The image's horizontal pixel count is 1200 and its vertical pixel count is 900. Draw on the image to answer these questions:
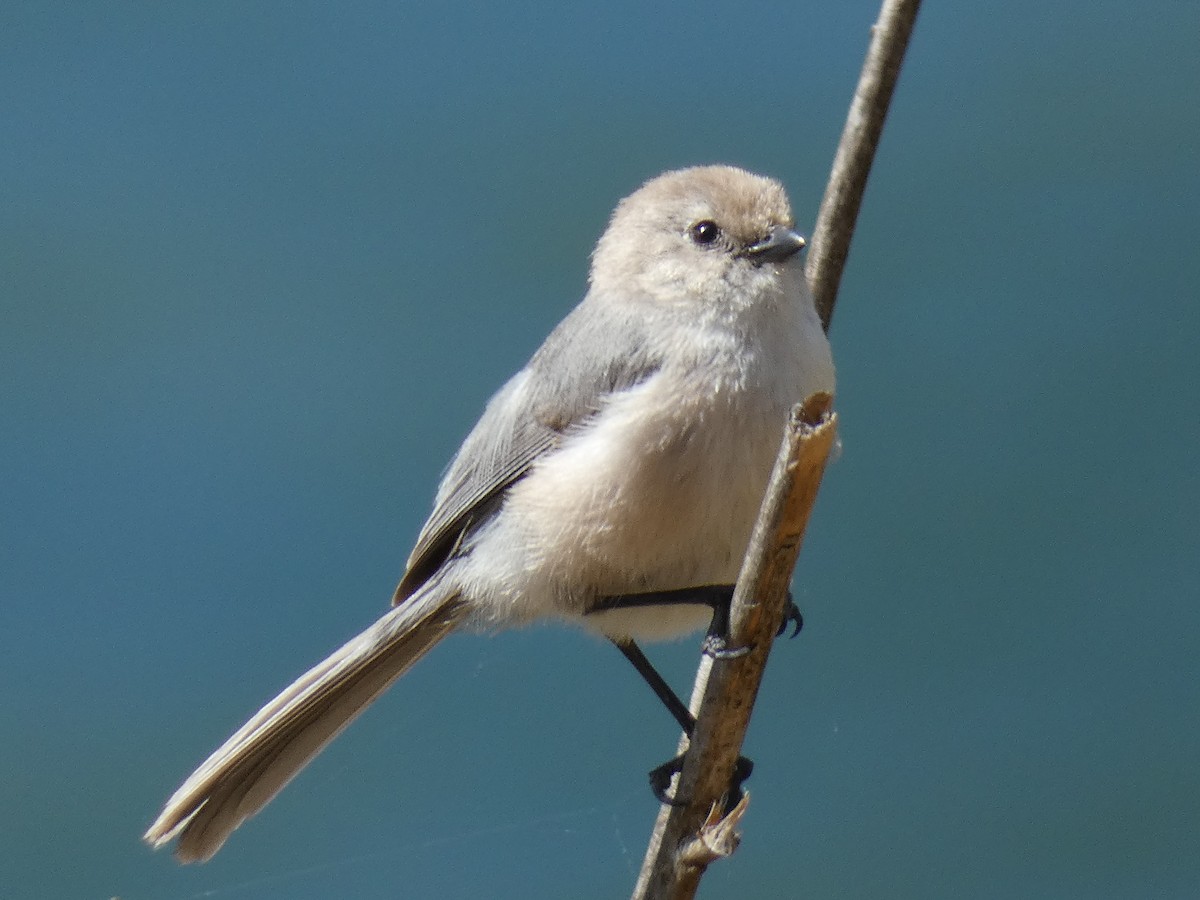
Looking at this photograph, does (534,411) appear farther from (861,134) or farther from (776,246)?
(861,134)

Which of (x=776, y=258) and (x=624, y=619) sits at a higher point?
(x=776, y=258)

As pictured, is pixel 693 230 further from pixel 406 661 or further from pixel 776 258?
pixel 406 661

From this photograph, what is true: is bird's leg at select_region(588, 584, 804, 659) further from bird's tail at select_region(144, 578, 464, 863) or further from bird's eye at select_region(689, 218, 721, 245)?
bird's eye at select_region(689, 218, 721, 245)

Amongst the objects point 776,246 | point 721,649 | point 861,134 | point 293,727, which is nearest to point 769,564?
point 721,649

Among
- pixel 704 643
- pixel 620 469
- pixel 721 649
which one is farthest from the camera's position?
pixel 620 469

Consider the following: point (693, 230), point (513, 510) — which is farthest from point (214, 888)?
point (693, 230)

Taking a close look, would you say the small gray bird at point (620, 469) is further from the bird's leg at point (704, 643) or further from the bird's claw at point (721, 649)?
the bird's claw at point (721, 649)

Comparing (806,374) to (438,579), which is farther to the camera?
(438,579)
